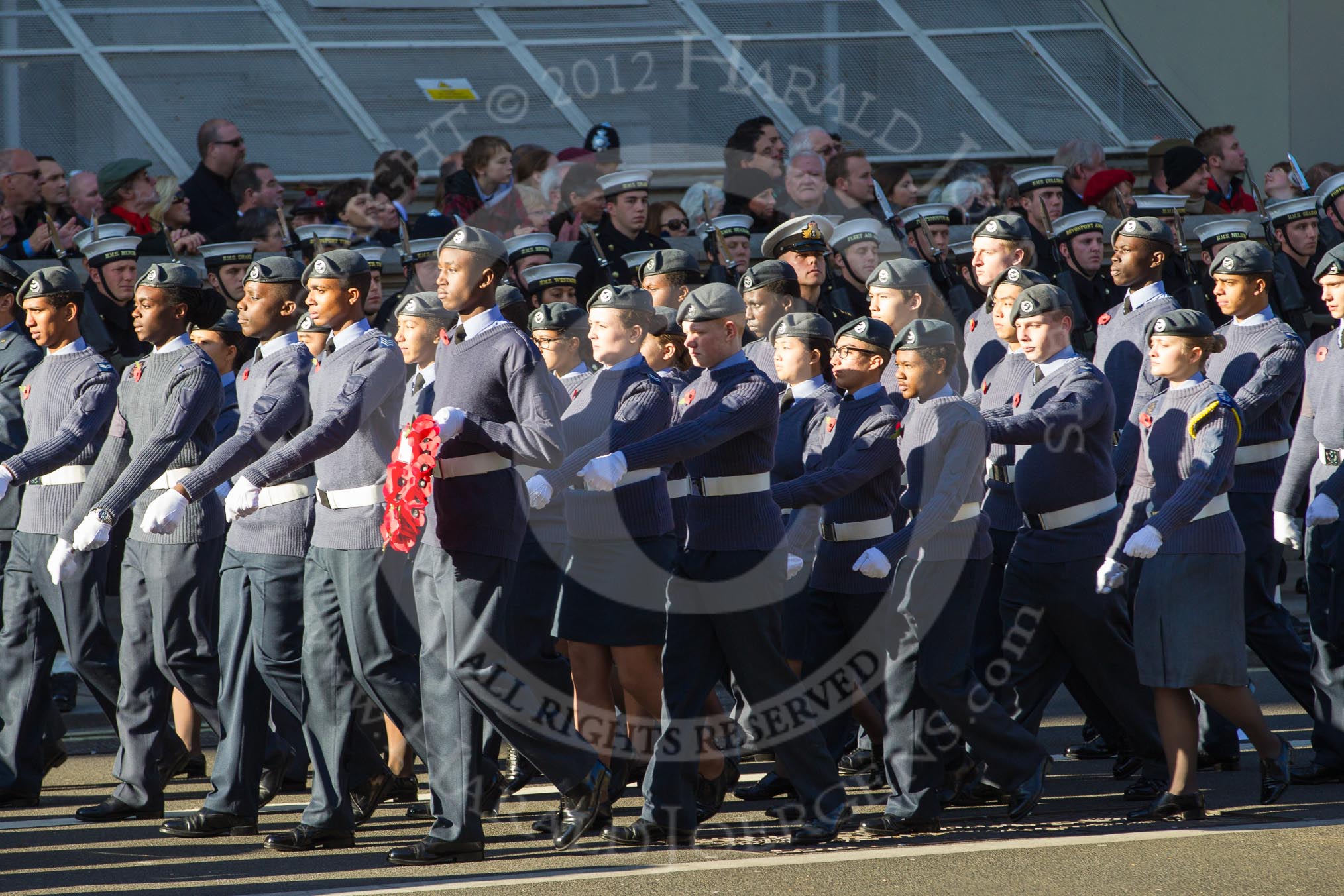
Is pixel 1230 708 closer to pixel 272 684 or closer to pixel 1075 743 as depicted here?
pixel 1075 743

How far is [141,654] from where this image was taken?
6566 mm

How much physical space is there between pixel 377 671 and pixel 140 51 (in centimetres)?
805

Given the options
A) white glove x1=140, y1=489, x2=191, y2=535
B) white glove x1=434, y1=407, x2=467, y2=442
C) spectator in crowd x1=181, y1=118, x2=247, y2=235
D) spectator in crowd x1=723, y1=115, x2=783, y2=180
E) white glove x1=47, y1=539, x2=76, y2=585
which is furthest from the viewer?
spectator in crowd x1=723, y1=115, x2=783, y2=180

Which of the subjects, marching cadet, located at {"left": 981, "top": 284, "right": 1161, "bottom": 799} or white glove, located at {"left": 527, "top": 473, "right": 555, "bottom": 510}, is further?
marching cadet, located at {"left": 981, "top": 284, "right": 1161, "bottom": 799}

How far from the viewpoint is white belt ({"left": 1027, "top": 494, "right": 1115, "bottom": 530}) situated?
21.2 ft

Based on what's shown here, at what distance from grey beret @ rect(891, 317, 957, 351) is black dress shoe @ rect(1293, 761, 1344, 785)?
2.03m

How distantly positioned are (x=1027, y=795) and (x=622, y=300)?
2093 mm

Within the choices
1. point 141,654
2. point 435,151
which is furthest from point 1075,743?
point 435,151

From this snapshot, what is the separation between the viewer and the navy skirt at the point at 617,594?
6.43m

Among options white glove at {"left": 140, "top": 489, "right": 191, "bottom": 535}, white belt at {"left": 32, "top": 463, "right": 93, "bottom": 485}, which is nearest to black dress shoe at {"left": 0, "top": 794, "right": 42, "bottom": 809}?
white belt at {"left": 32, "top": 463, "right": 93, "bottom": 485}

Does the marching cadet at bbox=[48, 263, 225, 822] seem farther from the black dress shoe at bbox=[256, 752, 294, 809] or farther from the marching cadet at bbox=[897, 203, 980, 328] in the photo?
the marching cadet at bbox=[897, 203, 980, 328]

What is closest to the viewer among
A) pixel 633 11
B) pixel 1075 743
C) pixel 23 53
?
pixel 1075 743

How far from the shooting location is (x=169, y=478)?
21.9 feet

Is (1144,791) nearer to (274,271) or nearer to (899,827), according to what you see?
(899,827)
